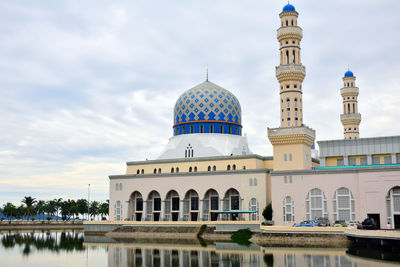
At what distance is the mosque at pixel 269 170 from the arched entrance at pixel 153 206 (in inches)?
5.0

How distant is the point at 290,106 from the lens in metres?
47.6

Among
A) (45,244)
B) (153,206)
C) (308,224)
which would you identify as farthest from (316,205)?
(45,244)

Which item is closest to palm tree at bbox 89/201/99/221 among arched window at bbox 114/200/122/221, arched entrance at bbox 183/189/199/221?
arched window at bbox 114/200/122/221

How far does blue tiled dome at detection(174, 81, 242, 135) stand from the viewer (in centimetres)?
5891

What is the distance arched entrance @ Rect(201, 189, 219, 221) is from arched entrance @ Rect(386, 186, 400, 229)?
1833 centimetres

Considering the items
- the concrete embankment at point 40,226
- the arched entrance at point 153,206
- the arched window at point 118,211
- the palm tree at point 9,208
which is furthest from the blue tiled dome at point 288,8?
the palm tree at point 9,208

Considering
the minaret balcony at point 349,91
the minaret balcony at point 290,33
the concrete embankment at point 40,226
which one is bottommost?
the concrete embankment at point 40,226

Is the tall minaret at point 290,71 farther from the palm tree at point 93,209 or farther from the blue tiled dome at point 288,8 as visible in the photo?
the palm tree at point 93,209

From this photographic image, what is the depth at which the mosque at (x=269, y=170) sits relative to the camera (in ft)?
142

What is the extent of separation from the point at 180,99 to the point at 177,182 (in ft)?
40.3

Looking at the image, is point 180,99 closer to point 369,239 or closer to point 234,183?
point 234,183

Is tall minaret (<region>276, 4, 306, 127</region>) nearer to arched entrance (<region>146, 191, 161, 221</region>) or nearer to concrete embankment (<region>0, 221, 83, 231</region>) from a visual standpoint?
arched entrance (<region>146, 191, 161, 221</region>)

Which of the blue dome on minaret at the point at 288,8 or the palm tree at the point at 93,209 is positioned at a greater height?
the blue dome on minaret at the point at 288,8

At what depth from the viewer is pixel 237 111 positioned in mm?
61031
